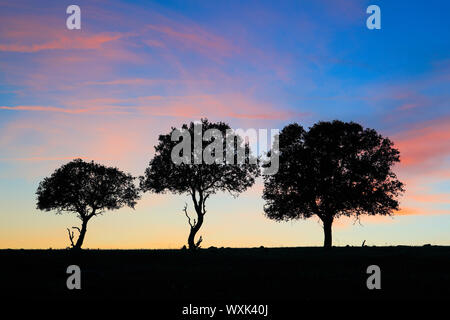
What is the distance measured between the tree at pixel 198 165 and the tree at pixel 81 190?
14.7 metres

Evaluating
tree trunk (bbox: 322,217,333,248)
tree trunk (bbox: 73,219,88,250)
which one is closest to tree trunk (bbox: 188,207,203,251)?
tree trunk (bbox: 322,217,333,248)

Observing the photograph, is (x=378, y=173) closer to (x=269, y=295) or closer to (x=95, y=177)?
(x=95, y=177)

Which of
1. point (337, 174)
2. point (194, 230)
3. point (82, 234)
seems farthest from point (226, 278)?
point (82, 234)

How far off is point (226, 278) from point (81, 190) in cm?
4908

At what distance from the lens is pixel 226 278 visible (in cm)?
2623

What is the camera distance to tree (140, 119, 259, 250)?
56.4 meters

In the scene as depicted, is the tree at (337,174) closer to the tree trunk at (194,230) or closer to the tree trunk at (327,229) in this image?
the tree trunk at (327,229)

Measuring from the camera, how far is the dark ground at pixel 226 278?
2025 centimetres

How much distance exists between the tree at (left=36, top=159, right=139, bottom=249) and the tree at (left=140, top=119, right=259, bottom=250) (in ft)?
48.2

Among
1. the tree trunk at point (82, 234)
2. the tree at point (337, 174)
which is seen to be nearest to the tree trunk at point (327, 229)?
the tree at point (337, 174)

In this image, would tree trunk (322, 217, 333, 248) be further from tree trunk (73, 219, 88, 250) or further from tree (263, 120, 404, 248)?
tree trunk (73, 219, 88, 250)
